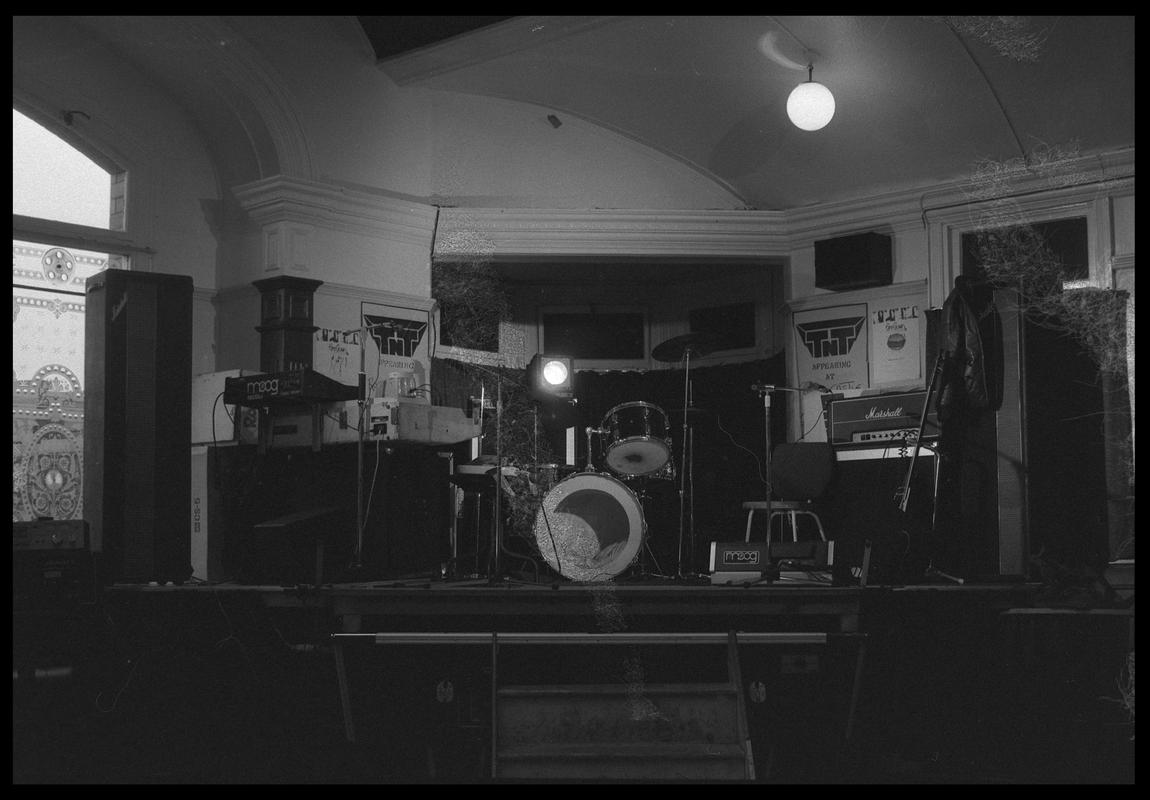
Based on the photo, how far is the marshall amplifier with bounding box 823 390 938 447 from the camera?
7.69 metres

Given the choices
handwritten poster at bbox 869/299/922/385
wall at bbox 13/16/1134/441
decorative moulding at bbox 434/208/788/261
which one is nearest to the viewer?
wall at bbox 13/16/1134/441

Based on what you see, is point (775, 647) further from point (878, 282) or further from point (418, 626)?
point (878, 282)

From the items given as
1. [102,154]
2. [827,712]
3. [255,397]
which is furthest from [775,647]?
[102,154]

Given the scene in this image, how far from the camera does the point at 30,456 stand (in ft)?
25.5

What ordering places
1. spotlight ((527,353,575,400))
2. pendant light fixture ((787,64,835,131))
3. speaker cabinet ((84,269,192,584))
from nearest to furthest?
1. speaker cabinet ((84,269,192,584))
2. pendant light fixture ((787,64,835,131))
3. spotlight ((527,353,575,400))

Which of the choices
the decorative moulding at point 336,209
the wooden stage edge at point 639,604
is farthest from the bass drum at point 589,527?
the decorative moulding at point 336,209

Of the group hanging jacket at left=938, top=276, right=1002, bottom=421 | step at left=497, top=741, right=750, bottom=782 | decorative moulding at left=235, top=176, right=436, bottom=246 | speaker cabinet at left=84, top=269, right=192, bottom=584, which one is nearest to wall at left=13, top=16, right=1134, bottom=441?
decorative moulding at left=235, top=176, right=436, bottom=246

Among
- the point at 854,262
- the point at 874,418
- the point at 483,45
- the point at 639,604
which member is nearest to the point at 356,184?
the point at 483,45

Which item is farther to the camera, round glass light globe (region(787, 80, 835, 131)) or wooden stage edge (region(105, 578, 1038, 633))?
round glass light globe (region(787, 80, 835, 131))

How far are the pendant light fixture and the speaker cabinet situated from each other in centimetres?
404

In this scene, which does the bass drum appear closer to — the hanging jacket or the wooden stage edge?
the wooden stage edge

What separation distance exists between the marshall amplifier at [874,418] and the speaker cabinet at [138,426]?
13.5 ft

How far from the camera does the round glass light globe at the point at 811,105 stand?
792 centimetres

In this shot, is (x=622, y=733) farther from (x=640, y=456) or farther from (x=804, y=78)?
(x=804, y=78)
